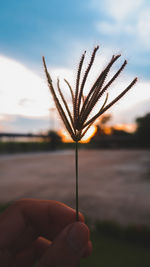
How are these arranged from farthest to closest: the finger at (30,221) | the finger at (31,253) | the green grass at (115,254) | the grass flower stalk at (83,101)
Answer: the green grass at (115,254) < the finger at (31,253) < the finger at (30,221) < the grass flower stalk at (83,101)

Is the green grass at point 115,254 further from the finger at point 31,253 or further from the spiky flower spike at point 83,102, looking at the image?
the spiky flower spike at point 83,102

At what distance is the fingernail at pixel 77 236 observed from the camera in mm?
1245

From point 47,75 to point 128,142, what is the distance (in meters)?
40.6

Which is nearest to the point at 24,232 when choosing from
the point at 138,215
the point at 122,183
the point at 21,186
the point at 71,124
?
the point at 71,124

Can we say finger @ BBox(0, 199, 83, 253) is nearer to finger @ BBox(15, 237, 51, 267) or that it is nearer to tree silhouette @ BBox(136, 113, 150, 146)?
finger @ BBox(15, 237, 51, 267)

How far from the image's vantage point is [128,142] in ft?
132

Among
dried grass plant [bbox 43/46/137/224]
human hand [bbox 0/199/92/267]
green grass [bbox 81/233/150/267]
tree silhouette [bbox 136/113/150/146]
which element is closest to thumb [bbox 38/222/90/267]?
human hand [bbox 0/199/92/267]

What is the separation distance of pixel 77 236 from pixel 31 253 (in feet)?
3.17

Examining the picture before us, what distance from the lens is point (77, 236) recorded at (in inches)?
48.8

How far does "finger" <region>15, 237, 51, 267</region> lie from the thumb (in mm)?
626

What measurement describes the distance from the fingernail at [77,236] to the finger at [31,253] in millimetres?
699

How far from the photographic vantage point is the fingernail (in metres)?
1.25

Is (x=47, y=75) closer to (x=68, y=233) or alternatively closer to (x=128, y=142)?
(x=68, y=233)

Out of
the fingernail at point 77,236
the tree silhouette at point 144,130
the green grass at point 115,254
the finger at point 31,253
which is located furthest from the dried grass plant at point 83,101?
the tree silhouette at point 144,130
